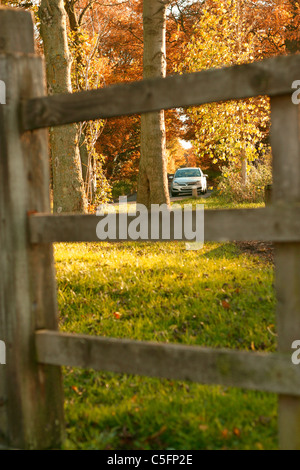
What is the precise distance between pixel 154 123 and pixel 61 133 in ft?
6.33

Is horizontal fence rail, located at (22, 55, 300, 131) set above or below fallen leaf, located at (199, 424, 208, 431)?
above

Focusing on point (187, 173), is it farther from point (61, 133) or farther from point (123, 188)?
point (61, 133)

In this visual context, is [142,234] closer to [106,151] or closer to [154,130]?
[154,130]

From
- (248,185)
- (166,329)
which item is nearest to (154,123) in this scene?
(166,329)

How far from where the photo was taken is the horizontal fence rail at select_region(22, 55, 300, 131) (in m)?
1.93

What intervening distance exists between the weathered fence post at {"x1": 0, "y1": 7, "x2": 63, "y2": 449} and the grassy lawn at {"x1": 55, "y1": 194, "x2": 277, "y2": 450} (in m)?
0.39

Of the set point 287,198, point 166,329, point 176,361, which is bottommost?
point 166,329

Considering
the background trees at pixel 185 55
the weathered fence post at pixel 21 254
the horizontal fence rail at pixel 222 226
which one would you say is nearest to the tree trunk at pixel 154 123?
the background trees at pixel 185 55

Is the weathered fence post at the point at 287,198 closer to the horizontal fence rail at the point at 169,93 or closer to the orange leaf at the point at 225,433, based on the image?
the horizontal fence rail at the point at 169,93

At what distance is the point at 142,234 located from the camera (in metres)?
2.25

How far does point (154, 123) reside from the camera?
10.3 meters

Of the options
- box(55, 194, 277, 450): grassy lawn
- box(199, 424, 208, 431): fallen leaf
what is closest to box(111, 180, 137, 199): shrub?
box(55, 194, 277, 450): grassy lawn

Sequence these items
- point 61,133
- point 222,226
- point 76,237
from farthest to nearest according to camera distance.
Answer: point 61,133 < point 76,237 < point 222,226

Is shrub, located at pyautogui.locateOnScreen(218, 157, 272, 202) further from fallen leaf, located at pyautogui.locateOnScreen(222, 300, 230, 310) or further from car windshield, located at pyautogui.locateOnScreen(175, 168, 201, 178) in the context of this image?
fallen leaf, located at pyautogui.locateOnScreen(222, 300, 230, 310)
